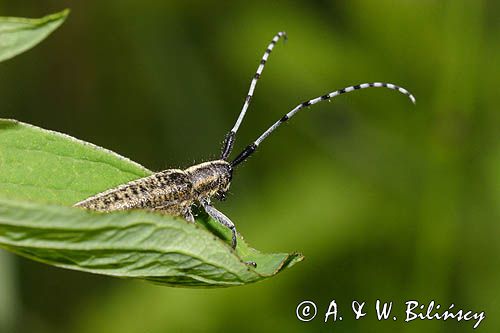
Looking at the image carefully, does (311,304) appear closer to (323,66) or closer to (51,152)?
(323,66)

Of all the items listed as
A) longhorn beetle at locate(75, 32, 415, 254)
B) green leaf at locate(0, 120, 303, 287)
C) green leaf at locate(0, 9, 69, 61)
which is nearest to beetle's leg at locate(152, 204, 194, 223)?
longhorn beetle at locate(75, 32, 415, 254)

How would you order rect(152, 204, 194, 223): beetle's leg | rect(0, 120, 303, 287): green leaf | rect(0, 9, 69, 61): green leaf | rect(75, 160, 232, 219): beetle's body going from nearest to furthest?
rect(0, 120, 303, 287): green leaf → rect(0, 9, 69, 61): green leaf → rect(75, 160, 232, 219): beetle's body → rect(152, 204, 194, 223): beetle's leg

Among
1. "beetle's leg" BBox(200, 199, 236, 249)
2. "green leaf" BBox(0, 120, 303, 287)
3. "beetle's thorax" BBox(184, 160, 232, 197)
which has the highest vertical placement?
"beetle's thorax" BBox(184, 160, 232, 197)

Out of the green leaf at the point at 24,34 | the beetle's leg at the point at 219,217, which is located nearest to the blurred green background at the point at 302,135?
the beetle's leg at the point at 219,217

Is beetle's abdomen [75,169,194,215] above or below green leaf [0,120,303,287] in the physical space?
above

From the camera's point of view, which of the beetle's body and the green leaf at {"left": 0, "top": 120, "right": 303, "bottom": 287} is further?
the beetle's body

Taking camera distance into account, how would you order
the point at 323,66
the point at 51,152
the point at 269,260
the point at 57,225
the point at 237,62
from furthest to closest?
the point at 237,62, the point at 323,66, the point at 51,152, the point at 269,260, the point at 57,225

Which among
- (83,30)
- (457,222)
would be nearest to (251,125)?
(83,30)

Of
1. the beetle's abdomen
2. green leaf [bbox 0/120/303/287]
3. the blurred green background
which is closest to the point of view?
green leaf [bbox 0/120/303/287]

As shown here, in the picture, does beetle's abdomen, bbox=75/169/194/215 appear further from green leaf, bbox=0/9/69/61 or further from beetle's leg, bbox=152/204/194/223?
green leaf, bbox=0/9/69/61
